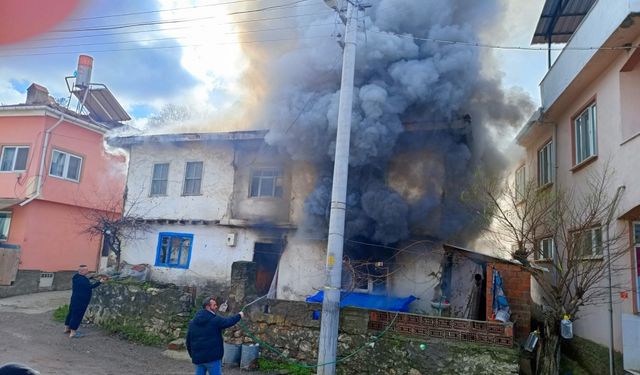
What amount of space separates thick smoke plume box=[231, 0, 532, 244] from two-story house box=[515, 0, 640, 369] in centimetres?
241

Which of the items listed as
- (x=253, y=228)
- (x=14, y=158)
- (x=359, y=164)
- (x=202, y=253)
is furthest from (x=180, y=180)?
(x=14, y=158)

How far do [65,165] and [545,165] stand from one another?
61.1 ft

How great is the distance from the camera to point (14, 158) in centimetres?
1819

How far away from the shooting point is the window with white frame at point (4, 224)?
1758cm

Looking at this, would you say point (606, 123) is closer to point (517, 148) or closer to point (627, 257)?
point (627, 257)

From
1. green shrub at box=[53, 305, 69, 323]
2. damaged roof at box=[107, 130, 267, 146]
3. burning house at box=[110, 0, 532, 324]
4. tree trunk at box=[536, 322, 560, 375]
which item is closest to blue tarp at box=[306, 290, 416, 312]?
burning house at box=[110, 0, 532, 324]

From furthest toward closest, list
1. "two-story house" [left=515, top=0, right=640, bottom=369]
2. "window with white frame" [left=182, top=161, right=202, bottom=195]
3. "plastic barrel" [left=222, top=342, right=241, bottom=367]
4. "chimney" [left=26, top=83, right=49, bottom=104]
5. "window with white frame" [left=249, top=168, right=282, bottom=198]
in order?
"chimney" [left=26, top=83, right=49, bottom=104]
"window with white frame" [left=182, top=161, right=202, bottom=195]
"window with white frame" [left=249, top=168, right=282, bottom=198]
"plastic barrel" [left=222, top=342, right=241, bottom=367]
"two-story house" [left=515, top=0, right=640, bottom=369]

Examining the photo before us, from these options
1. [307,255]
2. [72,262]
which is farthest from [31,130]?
[307,255]

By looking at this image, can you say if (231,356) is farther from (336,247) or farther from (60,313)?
(60,313)

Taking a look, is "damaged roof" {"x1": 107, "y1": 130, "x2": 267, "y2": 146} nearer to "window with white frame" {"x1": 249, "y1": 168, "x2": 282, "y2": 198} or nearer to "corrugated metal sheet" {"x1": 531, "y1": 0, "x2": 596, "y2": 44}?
"window with white frame" {"x1": 249, "y1": 168, "x2": 282, "y2": 198}

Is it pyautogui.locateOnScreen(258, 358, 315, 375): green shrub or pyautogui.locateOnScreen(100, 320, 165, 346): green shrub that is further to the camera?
pyautogui.locateOnScreen(100, 320, 165, 346): green shrub

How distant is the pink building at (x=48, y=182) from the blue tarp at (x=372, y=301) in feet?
40.7

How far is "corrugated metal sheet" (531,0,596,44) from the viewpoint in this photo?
12.2 metres

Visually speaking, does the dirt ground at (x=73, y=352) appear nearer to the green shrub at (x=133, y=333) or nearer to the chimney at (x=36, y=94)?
the green shrub at (x=133, y=333)
